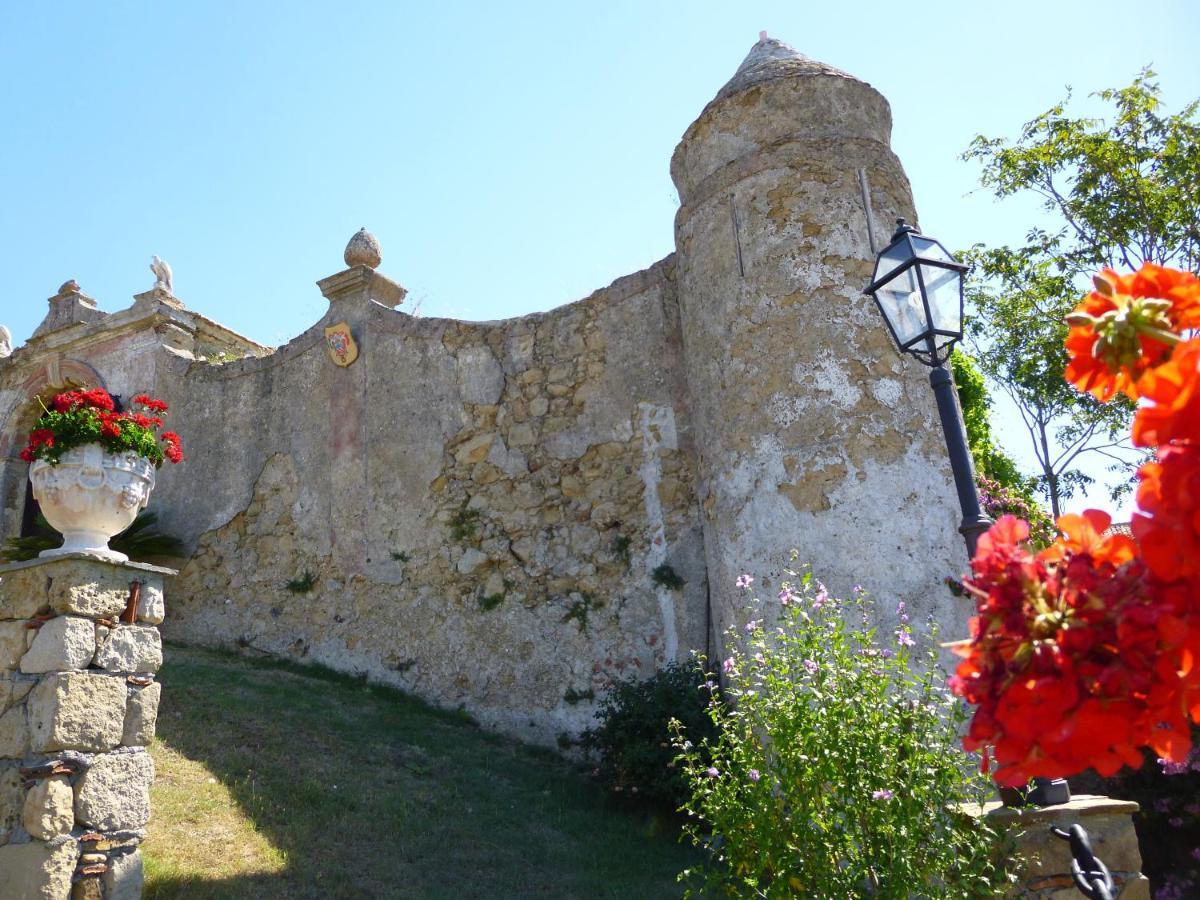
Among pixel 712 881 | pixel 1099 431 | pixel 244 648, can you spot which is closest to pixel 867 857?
pixel 712 881

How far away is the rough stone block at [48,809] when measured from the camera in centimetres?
379

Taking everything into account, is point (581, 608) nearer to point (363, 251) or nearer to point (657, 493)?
point (657, 493)

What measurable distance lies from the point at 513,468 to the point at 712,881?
16.4 ft

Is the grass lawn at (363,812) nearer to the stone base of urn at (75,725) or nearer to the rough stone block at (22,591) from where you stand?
the stone base of urn at (75,725)

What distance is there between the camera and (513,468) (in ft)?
26.6

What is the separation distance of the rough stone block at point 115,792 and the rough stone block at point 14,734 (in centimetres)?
28

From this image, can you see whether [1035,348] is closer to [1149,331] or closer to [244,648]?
[244,648]

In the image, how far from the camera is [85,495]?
177 inches

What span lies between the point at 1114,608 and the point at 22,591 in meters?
4.55

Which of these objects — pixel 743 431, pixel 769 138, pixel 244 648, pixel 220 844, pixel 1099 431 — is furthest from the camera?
pixel 1099 431

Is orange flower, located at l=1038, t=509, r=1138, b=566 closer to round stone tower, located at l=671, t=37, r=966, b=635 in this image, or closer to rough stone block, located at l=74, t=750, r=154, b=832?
rough stone block, located at l=74, t=750, r=154, b=832

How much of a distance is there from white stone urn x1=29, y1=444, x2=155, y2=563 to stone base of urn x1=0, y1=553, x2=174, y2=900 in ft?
0.76

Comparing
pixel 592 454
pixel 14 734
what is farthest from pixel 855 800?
pixel 592 454

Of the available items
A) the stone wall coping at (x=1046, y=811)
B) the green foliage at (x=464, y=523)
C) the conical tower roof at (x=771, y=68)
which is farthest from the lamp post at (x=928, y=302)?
the green foliage at (x=464, y=523)
